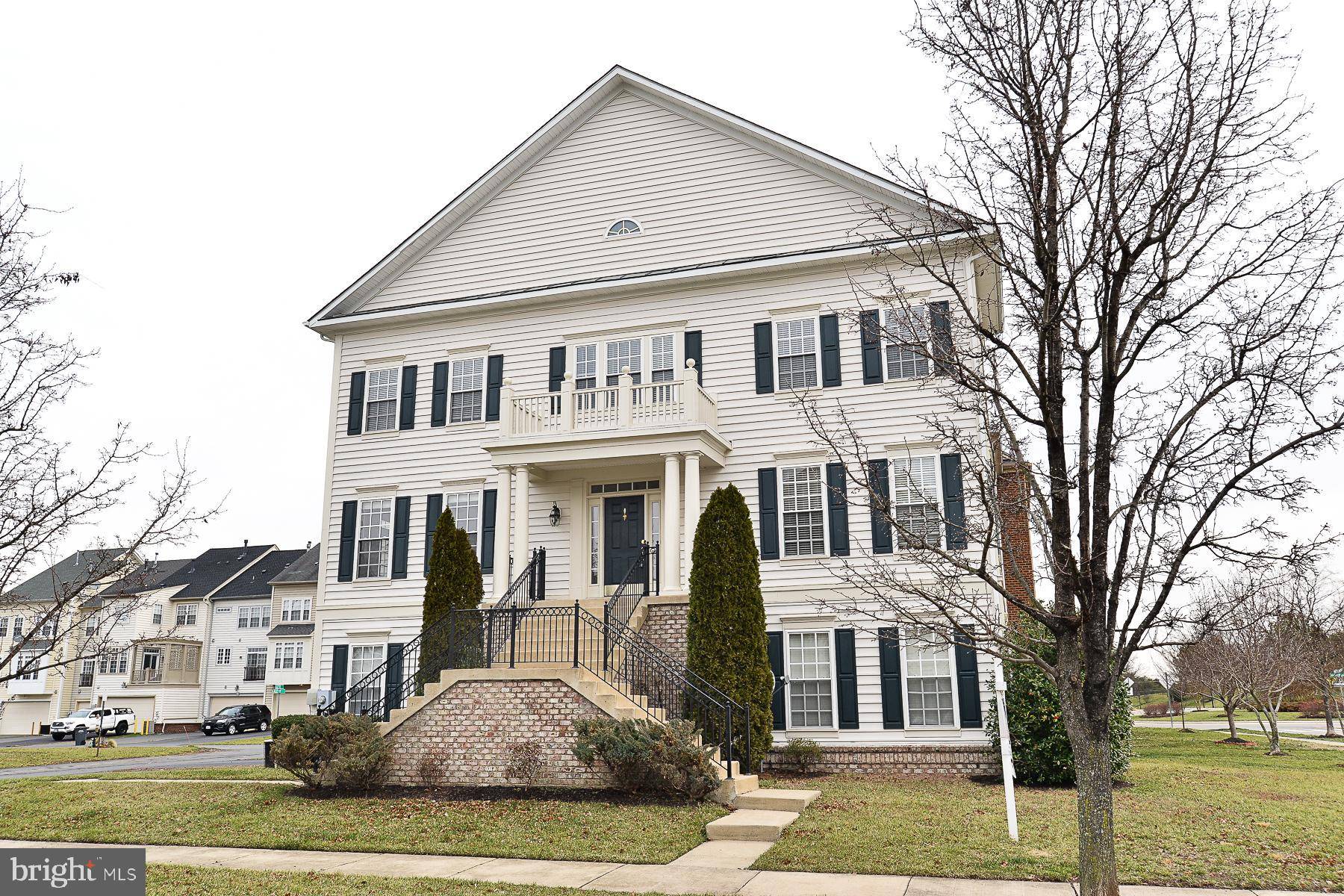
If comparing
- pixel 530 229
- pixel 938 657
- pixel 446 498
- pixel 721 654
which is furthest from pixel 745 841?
pixel 530 229

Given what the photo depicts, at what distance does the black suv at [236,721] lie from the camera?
137 feet

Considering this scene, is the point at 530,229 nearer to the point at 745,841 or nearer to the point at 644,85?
the point at 644,85

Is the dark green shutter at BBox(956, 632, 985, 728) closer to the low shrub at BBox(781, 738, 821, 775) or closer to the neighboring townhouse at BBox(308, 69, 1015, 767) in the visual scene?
the neighboring townhouse at BBox(308, 69, 1015, 767)

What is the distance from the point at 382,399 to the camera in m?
20.5

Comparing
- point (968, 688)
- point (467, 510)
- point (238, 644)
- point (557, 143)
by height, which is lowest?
point (968, 688)

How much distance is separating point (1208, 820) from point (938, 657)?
576cm

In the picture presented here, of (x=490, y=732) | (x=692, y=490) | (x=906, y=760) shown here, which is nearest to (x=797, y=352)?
(x=692, y=490)

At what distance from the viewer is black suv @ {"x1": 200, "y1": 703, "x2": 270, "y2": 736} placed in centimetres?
4172

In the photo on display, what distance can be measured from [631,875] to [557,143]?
52.6 feet

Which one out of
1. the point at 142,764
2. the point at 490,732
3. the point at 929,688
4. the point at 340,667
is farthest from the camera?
the point at 142,764

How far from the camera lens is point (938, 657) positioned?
Answer: 53.3ft

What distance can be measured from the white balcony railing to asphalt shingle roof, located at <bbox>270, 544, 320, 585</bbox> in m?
34.9

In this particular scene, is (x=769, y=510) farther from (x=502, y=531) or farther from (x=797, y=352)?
(x=502, y=531)

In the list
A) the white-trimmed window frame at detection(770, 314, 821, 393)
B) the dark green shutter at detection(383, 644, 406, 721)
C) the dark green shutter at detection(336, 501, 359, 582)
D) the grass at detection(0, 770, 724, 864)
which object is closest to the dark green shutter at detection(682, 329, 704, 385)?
the white-trimmed window frame at detection(770, 314, 821, 393)
